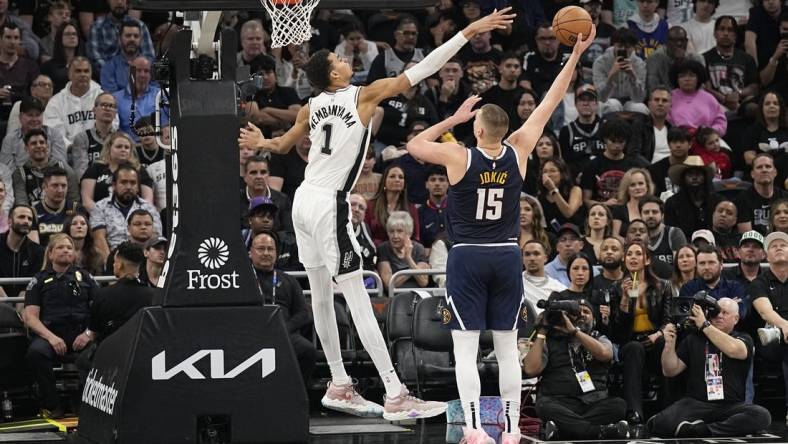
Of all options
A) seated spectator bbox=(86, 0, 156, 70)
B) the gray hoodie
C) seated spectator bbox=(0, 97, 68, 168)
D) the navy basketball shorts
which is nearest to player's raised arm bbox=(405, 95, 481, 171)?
the navy basketball shorts

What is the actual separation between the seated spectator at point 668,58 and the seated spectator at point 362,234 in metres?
5.87

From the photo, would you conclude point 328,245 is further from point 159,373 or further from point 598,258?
point 598,258

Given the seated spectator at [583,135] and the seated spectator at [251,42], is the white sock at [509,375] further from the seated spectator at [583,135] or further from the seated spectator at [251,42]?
the seated spectator at [251,42]

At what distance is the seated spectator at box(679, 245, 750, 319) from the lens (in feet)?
50.4

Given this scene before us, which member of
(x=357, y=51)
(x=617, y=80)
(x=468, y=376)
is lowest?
(x=468, y=376)

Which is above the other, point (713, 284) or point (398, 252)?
point (398, 252)

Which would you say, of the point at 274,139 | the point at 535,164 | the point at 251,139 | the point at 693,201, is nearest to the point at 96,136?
the point at 535,164

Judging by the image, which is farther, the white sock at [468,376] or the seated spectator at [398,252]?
the seated spectator at [398,252]

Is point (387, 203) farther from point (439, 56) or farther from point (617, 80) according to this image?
point (439, 56)

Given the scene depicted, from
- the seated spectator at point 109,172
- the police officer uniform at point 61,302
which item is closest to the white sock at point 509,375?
the police officer uniform at point 61,302

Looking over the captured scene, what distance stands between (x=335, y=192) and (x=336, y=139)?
16.9 inches

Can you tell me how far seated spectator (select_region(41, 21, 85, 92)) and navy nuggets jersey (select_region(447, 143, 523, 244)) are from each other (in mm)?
8822

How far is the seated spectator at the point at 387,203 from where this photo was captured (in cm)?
Result: 1708

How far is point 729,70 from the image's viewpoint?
21047 millimetres
